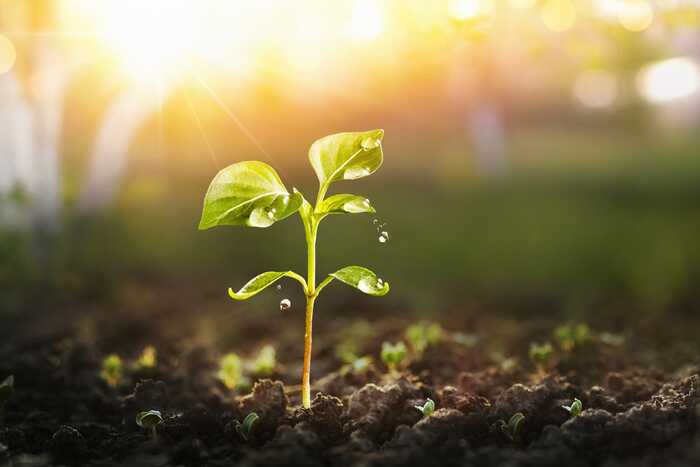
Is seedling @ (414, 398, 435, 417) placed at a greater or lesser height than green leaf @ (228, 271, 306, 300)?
lesser

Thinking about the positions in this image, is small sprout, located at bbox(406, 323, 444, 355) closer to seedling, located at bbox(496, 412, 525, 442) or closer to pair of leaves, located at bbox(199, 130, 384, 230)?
seedling, located at bbox(496, 412, 525, 442)

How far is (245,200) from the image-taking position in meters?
1.74

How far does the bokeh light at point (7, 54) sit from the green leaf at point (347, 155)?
145 inches

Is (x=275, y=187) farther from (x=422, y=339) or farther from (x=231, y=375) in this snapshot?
(x=422, y=339)

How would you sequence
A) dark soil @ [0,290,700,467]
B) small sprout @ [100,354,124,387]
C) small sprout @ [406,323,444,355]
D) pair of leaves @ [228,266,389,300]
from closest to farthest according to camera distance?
dark soil @ [0,290,700,467] → pair of leaves @ [228,266,389,300] → small sprout @ [100,354,124,387] → small sprout @ [406,323,444,355]

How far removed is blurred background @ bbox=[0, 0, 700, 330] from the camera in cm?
462

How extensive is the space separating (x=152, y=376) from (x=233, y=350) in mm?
864

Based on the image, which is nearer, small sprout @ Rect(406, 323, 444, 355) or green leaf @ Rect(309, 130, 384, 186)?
green leaf @ Rect(309, 130, 384, 186)

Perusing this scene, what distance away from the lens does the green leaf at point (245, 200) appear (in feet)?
5.59

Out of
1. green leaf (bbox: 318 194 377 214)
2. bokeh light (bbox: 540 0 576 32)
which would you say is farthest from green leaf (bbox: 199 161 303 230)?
bokeh light (bbox: 540 0 576 32)

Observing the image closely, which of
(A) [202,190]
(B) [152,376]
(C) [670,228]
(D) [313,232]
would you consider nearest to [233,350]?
(B) [152,376]

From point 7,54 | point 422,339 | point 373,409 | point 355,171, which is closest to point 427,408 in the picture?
point 373,409

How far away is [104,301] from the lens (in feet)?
14.8

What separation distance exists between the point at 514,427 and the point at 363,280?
0.57 meters
